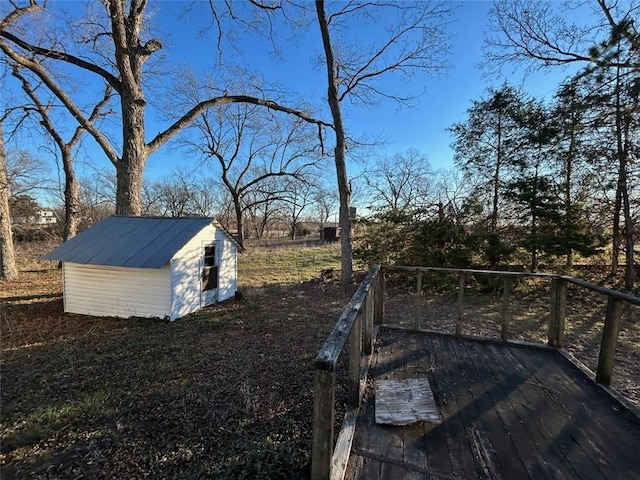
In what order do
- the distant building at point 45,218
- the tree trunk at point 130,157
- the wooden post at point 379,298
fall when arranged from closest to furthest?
the wooden post at point 379,298, the tree trunk at point 130,157, the distant building at point 45,218

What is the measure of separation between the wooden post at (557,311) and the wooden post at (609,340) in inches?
31.1

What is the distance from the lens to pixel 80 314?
22.6 ft

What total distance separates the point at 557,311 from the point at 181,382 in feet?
15.4

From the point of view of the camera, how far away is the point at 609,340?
274cm

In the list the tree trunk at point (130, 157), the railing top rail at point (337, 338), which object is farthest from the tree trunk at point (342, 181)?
the railing top rail at point (337, 338)

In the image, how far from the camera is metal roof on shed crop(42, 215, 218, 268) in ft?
20.6

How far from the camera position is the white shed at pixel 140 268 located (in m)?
6.45

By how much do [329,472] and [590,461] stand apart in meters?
1.73

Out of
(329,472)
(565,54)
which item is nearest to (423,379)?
(329,472)

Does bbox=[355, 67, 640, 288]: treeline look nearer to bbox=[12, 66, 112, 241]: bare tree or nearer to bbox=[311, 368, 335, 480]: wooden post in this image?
bbox=[311, 368, 335, 480]: wooden post

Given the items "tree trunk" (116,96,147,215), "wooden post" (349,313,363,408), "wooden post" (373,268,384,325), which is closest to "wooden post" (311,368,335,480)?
"wooden post" (349,313,363,408)

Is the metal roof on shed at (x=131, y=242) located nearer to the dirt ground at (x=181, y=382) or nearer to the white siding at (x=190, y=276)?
the white siding at (x=190, y=276)

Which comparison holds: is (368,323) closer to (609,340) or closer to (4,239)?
(609,340)

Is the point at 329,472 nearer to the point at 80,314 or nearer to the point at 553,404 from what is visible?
the point at 553,404
